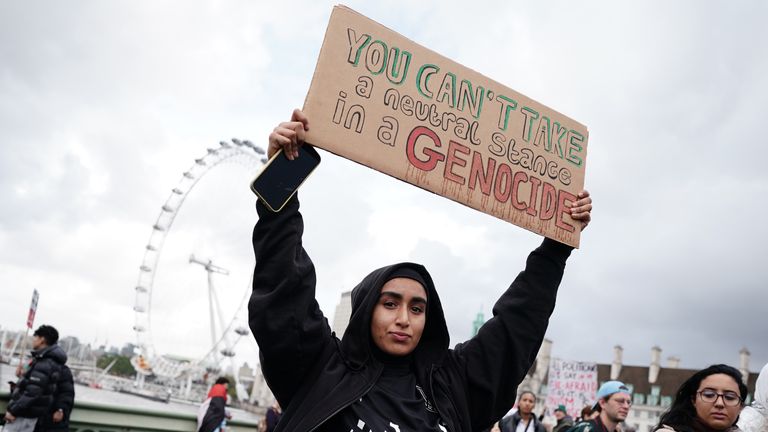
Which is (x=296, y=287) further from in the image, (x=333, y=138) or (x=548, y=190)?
(x=548, y=190)

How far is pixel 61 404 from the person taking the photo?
20.7 ft

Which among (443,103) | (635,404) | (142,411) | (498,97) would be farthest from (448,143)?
(635,404)

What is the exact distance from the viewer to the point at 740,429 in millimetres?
3209

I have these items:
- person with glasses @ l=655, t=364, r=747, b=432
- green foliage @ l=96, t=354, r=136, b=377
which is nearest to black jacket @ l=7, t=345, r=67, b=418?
person with glasses @ l=655, t=364, r=747, b=432

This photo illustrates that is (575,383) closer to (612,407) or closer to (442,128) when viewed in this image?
(612,407)

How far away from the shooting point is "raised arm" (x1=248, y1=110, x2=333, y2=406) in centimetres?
197

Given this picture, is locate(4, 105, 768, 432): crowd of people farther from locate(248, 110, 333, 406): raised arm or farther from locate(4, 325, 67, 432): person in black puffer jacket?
locate(4, 325, 67, 432): person in black puffer jacket

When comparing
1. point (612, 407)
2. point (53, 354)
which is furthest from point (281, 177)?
point (53, 354)

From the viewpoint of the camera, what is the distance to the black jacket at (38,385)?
608 centimetres

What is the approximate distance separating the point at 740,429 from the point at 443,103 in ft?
7.08

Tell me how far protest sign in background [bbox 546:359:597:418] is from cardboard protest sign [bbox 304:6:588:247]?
528 inches

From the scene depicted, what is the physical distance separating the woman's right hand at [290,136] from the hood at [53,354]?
5387 millimetres

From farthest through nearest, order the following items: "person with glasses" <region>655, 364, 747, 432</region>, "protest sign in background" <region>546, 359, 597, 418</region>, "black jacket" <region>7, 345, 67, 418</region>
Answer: "protest sign in background" <region>546, 359, 597, 418</region>, "black jacket" <region>7, 345, 67, 418</region>, "person with glasses" <region>655, 364, 747, 432</region>

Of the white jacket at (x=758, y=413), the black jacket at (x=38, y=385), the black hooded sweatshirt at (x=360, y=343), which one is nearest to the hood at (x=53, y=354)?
the black jacket at (x=38, y=385)
